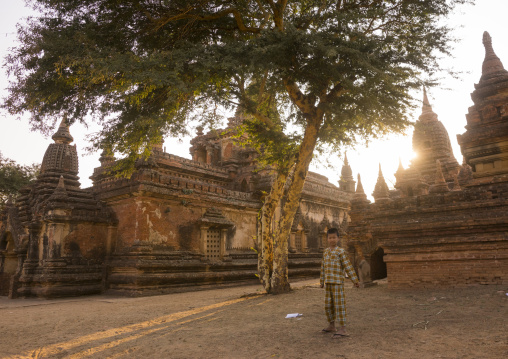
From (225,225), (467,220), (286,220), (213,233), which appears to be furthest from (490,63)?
(213,233)

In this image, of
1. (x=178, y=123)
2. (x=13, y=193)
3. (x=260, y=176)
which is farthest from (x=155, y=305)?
(x=13, y=193)

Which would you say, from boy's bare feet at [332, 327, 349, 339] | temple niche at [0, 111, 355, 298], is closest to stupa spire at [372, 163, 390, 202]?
temple niche at [0, 111, 355, 298]

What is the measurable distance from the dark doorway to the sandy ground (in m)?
4.61

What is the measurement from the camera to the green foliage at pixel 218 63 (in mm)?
8844

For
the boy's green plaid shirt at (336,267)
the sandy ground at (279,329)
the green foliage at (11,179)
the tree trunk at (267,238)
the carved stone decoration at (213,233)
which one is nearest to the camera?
the sandy ground at (279,329)

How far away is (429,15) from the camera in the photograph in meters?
10.5

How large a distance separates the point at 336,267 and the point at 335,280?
7.5 inches

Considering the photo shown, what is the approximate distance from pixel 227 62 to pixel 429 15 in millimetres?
5878

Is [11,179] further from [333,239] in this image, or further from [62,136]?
[333,239]

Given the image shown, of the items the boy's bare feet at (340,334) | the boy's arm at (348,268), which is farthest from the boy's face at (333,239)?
the boy's bare feet at (340,334)

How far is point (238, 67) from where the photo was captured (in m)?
8.95

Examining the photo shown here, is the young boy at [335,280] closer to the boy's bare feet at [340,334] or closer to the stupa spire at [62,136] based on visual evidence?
the boy's bare feet at [340,334]

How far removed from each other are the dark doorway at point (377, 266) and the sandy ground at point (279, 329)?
Result: 4608 mm

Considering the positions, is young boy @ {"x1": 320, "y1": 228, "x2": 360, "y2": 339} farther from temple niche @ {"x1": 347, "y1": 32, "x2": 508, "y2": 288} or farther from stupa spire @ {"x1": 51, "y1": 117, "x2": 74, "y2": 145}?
stupa spire @ {"x1": 51, "y1": 117, "x2": 74, "y2": 145}
